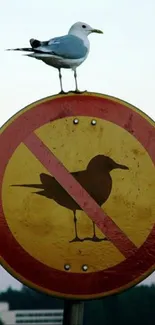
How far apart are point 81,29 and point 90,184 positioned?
0.36 meters

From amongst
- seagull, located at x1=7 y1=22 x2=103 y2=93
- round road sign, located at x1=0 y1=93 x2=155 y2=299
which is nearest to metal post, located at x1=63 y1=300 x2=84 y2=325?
A: round road sign, located at x1=0 y1=93 x2=155 y2=299

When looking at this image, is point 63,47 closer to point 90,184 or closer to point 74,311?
point 90,184

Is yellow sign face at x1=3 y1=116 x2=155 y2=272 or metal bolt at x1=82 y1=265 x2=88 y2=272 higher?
yellow sign face at x1=3 y1=116 x2=155 y2=272

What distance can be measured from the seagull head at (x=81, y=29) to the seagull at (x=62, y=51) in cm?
2

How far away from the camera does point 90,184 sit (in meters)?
1.52

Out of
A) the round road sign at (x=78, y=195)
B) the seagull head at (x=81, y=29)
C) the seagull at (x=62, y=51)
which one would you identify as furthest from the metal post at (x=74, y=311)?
the seagull head at (x=81, y=29)

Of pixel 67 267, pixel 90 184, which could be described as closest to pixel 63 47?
pixel 90 184

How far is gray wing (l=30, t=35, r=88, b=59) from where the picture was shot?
158cm

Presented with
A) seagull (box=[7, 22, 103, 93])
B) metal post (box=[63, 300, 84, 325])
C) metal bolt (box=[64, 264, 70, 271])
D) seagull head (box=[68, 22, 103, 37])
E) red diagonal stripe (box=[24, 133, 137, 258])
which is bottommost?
metal post (box=[63, 300, 84, 325])

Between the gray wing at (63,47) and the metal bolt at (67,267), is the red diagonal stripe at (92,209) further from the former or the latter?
the gray wing at (63,47)

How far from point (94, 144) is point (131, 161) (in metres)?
0.07

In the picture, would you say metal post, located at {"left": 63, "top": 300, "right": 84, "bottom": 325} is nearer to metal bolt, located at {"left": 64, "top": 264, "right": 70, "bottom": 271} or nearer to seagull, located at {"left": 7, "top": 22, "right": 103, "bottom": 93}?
metal bolt, located at {"left": 64, "top": 264, "right": 70, "bottom": 271}

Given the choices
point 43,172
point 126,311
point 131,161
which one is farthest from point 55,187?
point 126,311

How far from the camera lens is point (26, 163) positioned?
152 centimetres
